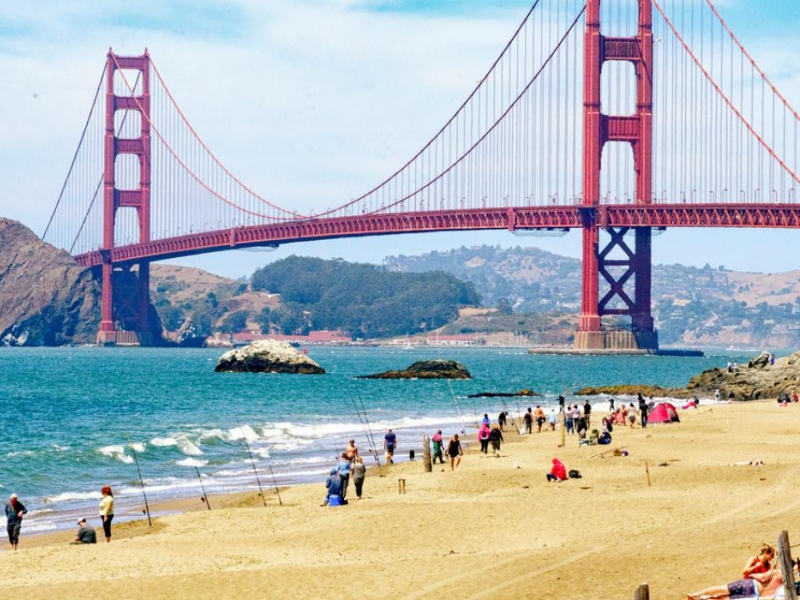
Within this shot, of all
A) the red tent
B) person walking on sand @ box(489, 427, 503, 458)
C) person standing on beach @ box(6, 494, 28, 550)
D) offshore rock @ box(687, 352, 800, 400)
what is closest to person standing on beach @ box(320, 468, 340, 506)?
person standing on beach @ box(6, 494, 28, 550)

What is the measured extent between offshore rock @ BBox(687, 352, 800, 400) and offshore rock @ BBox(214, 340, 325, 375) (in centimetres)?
3197

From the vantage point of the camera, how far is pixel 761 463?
2795cm

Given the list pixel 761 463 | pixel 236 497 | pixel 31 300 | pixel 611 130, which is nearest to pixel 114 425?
pixel 236 497

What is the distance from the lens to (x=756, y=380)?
66.4 metres

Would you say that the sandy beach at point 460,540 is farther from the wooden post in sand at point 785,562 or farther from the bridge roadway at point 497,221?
the bridge roadway at point 497,221

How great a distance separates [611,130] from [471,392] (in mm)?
61934

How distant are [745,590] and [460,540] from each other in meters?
5.82

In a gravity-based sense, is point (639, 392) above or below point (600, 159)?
below

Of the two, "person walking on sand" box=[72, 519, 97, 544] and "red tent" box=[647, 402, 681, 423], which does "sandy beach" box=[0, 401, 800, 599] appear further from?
"red tent" box=[647, 402, 681, 423]

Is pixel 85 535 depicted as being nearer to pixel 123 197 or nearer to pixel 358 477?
pixel 358 477

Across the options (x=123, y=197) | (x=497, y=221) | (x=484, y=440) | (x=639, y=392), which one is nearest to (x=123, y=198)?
(x=123, y=197)

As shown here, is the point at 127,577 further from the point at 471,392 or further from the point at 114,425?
the point at 471,392

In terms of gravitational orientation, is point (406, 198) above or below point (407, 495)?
above

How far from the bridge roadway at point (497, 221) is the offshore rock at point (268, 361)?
23.3 metres
